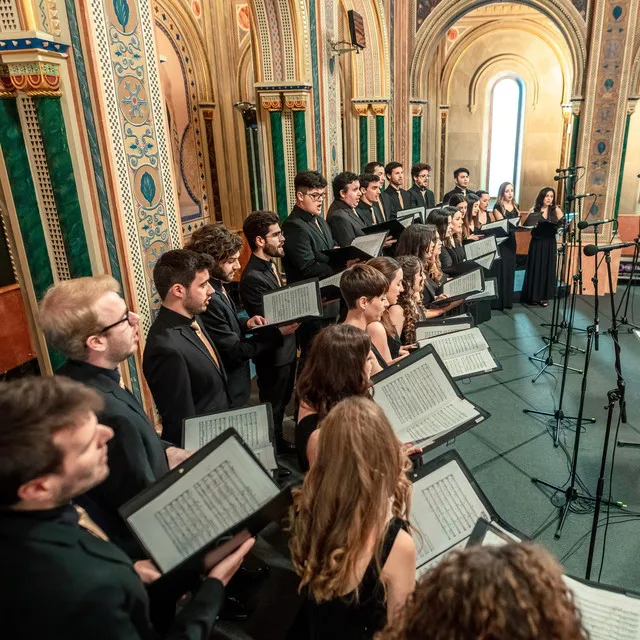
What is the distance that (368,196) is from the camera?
582 cm

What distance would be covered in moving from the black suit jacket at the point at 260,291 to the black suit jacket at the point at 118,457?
5.84 feet

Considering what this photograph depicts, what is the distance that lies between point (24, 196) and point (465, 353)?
8.39 ft

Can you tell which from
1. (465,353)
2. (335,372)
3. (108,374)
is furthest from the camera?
(465,353)

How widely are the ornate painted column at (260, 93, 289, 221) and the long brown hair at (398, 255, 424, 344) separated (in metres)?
2.67

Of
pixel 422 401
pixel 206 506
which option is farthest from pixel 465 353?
pixel 206 506

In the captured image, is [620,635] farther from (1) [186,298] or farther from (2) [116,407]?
(1) [186,298]

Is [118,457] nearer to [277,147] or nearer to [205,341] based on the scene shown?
[205,341]

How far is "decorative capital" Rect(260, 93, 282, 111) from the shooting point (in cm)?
569

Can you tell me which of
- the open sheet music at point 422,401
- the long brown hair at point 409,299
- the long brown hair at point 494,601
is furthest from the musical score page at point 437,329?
the long brown hair at point 494,601

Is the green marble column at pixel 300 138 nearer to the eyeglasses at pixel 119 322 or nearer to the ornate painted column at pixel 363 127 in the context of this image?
the ornate painted column at pixel 363 127

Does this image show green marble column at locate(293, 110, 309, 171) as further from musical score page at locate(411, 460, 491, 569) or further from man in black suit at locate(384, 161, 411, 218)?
musical score page at locate(411, 460, 491, 569)

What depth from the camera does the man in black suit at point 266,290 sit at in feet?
12.0

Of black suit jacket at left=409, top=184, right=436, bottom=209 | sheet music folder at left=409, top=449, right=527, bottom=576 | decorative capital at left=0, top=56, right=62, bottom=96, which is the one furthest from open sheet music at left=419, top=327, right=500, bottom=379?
black suit jacket at left=409, top=184, right=436, bottom=209

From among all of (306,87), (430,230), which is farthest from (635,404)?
(306,87)
